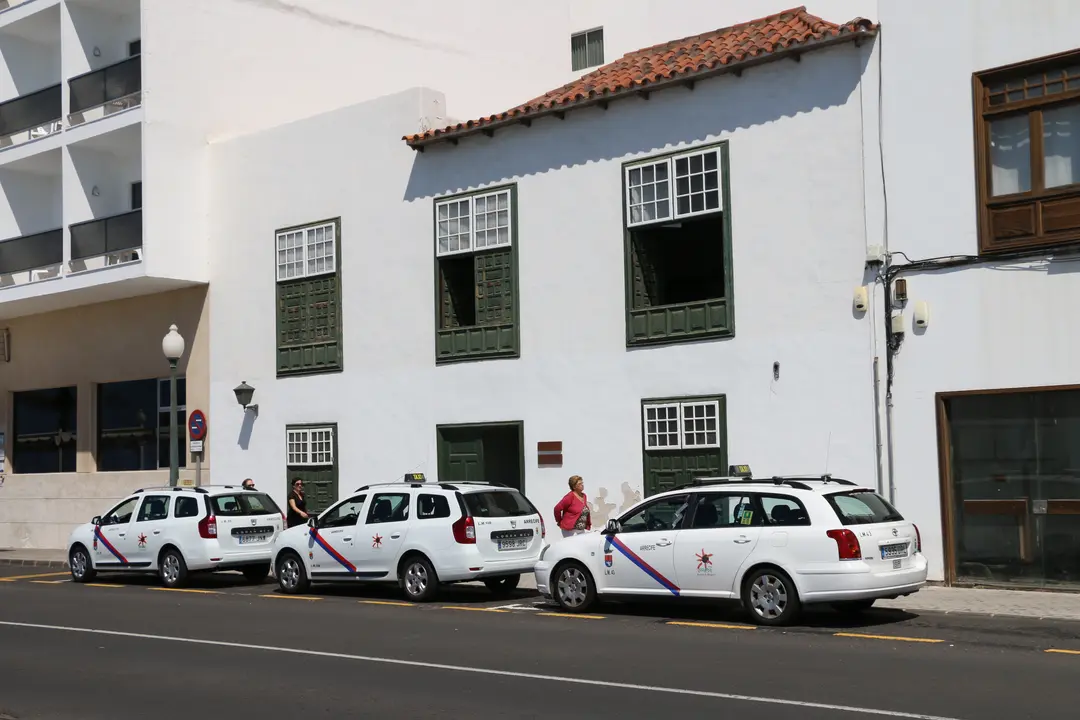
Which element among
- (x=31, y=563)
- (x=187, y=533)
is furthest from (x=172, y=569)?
(x=31, y=563)

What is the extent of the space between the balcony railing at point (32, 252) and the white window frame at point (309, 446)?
22.1 feet

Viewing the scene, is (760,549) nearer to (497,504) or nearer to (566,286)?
(497,504)

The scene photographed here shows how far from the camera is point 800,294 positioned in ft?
58.6

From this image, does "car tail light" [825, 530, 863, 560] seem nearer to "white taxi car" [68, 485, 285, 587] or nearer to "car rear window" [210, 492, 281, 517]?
"white taxi car" [68, 485, 285, 587]

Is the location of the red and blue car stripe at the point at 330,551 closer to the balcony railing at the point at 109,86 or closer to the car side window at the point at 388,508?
the car side window at the point at 388,508

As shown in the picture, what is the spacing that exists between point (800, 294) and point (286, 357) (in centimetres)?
1086

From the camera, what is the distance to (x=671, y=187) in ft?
Answer: 63.3

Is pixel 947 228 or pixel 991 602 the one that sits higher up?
pixel 947 228

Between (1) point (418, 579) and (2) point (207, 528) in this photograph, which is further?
(2) point (207, 528)

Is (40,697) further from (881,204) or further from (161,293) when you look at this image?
(161,293)

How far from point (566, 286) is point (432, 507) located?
5031 mm

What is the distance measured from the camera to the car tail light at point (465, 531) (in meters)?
16.7

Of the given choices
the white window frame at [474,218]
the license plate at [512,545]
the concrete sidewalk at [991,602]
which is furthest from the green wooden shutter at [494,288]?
the concrete sidewalk at [991,602]

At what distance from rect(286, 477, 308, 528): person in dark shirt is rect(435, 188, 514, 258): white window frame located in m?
4.88
